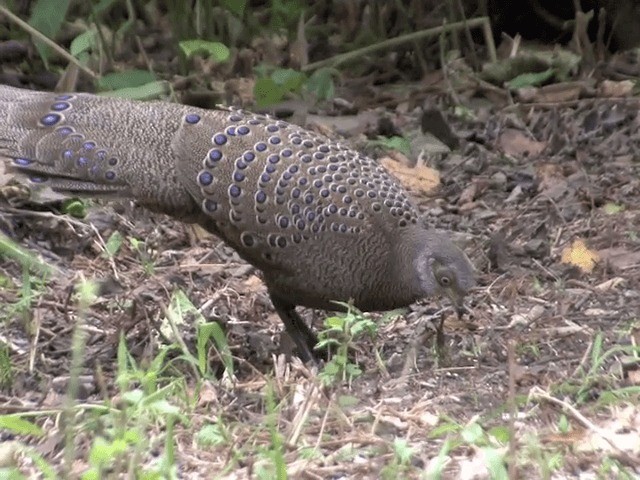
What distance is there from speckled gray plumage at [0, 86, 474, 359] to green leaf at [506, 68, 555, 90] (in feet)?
10.9

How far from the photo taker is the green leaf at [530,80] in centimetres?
804

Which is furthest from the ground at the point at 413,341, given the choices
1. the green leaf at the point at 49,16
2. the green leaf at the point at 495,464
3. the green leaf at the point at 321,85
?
the green leaf at the point at 49,16

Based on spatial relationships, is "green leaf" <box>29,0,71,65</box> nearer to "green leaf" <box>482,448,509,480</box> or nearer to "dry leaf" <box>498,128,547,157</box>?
"dry leaf" <box>498,128,547,157</box>

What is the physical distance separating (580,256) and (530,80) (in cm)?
264

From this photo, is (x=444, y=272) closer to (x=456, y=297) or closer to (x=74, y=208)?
(x=456, y=297)

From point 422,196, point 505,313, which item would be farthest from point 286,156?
point 422,196

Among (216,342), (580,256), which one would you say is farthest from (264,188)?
(580,256)

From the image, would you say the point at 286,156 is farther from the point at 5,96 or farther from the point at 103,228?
the point at 103,228

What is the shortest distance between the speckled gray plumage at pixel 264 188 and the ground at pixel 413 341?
264 mm

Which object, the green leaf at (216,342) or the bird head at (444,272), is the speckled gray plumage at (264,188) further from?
the green leaf at (216,342)

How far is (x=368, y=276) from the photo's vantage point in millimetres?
4703

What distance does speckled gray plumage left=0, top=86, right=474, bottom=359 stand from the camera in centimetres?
466

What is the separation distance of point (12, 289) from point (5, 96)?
0.79 meters

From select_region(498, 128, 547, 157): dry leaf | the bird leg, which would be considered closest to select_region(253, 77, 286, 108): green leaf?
select_region(498, 128, 547, 157): dry leaf
